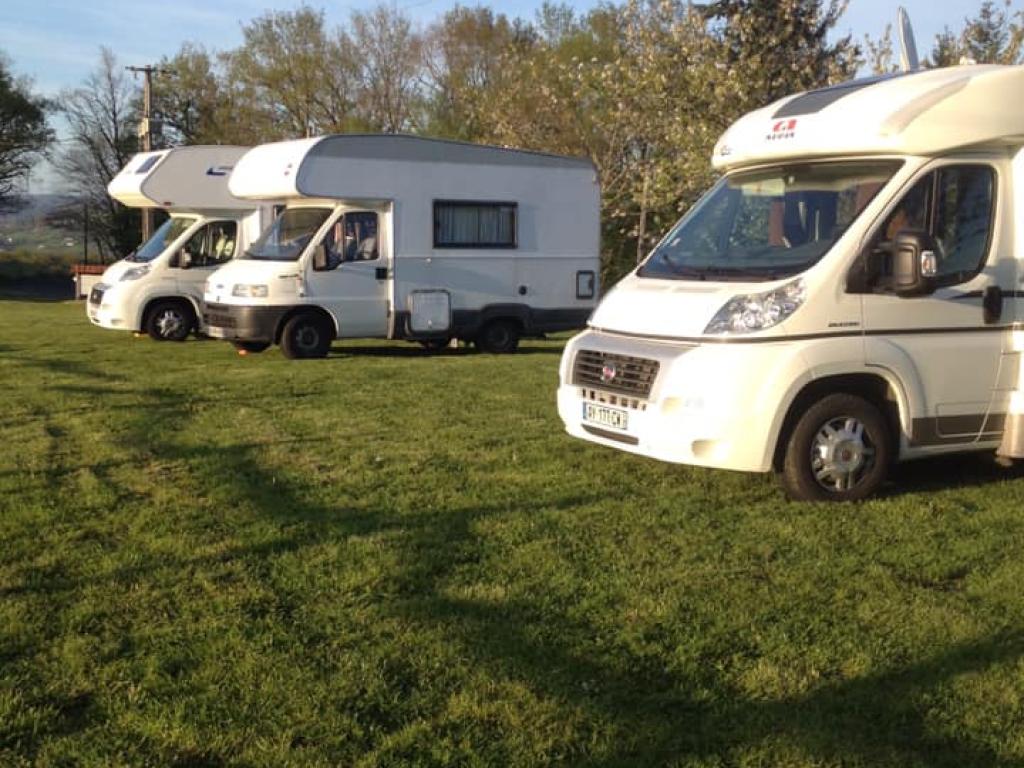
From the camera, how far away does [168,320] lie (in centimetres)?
1694

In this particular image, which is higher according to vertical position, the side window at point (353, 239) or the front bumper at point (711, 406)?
the side window at point (353, 239)

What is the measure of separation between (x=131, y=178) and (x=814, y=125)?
13.6 m

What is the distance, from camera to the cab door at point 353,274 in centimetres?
1445

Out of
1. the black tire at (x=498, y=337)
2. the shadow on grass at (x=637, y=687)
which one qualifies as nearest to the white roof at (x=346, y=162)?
the black tire at (x=498, y=337)

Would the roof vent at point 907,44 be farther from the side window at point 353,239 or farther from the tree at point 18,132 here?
the tree at point 18,132

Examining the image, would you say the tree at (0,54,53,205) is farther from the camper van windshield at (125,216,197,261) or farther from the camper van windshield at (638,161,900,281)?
the camper van windshield at (638,161,900,281)

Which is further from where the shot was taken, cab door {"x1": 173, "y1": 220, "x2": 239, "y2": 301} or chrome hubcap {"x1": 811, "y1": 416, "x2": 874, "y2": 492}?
cab door {"x1": 173, "y1": 220, "x2": 239, "y2": 301}

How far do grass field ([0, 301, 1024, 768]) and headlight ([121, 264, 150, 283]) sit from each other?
887 centimetres

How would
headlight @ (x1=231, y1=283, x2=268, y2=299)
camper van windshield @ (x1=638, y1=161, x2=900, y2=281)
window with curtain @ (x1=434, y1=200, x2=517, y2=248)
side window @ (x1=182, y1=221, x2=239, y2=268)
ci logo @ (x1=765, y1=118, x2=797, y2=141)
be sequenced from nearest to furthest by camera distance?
camper van windshield @ (x1=638, y1=161, x2=900, y2=281) < ci logo @ (x1=765, y1=118, x2=797, y2=141) < headlight @ (x1=231, y1=283, x2=268, y2=299) < window with curtain @ (x1=434, y1=200, x2=517, y2=248) < side window @ (x1=182, y1=221, x2=239, y2=268)

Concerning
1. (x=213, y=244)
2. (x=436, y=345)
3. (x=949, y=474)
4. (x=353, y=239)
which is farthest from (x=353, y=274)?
(x=949, y=474)

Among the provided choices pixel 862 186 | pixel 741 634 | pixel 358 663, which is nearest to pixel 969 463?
pixel 862 186

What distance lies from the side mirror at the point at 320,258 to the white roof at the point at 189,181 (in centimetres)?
305

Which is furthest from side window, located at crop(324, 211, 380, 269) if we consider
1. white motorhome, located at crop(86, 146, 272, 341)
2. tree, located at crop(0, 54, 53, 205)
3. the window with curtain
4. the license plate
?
tree, located at crop(0, 54, 53, 205)

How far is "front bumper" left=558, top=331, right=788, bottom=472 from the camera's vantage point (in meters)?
6.17
